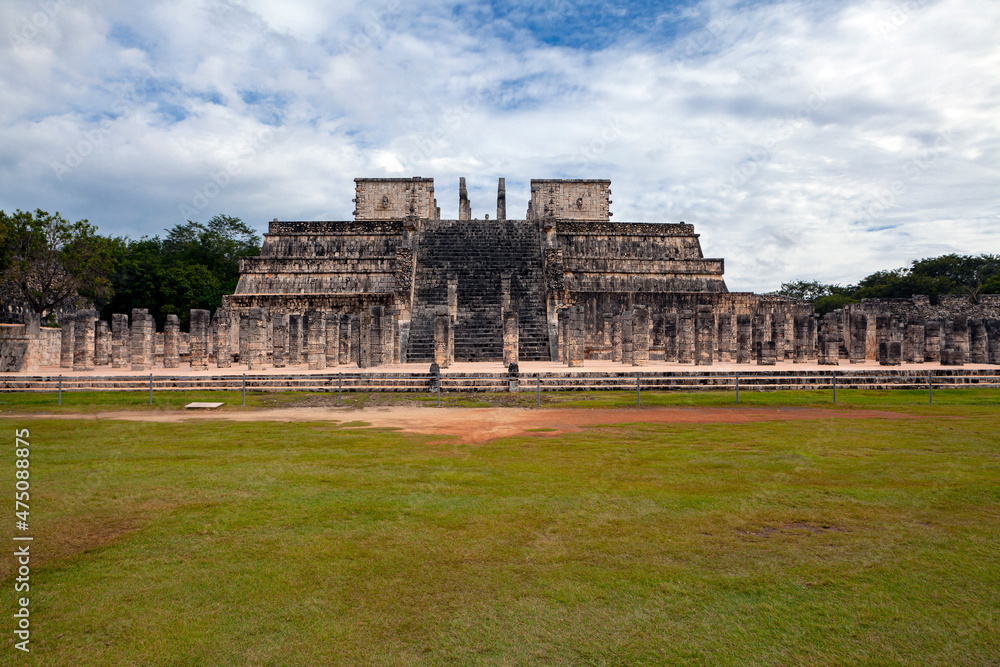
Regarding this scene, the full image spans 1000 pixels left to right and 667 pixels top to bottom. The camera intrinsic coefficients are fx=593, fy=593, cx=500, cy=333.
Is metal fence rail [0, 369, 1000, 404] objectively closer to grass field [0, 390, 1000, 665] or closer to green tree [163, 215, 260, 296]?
grass field [0, 390, 1000, 665]

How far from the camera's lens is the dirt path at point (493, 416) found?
9.66 m

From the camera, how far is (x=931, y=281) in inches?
1784

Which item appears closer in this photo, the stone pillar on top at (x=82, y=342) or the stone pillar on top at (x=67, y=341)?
the stone pillar on top at (x=67, y=341)

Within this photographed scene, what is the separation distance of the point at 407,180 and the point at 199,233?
25743 millimetres

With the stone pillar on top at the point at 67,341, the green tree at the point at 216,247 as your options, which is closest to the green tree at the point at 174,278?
the green tree at the point at 216,247

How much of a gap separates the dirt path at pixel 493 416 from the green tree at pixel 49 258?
20.8m

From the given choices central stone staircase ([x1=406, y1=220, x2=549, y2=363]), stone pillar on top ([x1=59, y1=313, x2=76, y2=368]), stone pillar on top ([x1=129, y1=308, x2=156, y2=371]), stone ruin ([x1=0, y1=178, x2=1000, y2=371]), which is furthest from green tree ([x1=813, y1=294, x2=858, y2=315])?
stone pillar on top ([x1=59, y1=313, x2=76, y2=368])

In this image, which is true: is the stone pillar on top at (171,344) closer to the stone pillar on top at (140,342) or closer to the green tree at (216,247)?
the stone pillar on top at (140,342)

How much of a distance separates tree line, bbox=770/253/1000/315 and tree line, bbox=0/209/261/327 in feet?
134

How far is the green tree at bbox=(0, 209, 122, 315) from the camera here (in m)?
26.7

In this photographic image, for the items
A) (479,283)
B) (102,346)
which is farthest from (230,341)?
(479,283)

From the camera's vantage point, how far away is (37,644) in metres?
2.97

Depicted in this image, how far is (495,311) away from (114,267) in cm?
2444

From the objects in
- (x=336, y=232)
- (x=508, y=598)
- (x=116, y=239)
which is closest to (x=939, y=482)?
(x=508, y=598)
